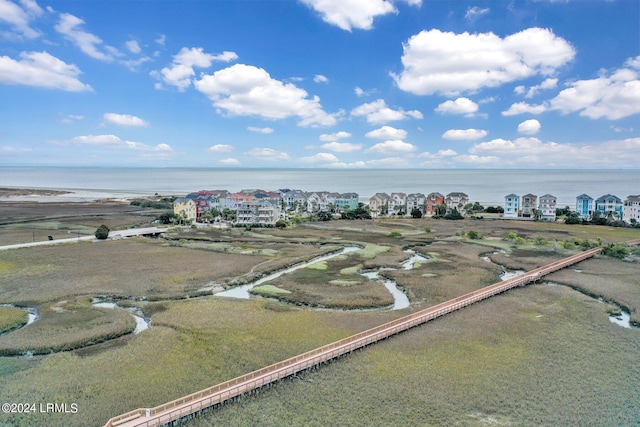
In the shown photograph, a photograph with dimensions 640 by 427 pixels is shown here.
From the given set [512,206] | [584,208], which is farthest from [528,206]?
[584,208]

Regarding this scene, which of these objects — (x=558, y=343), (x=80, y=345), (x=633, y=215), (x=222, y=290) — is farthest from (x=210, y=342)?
(x=633, y=215)

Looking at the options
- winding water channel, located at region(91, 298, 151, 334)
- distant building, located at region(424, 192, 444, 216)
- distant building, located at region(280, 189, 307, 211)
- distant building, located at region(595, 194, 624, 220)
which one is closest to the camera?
winding water channel, located at region(91, 298, 151, 334)

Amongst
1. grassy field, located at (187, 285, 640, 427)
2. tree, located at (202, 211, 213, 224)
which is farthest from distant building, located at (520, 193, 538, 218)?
grassy field, located at (187, 285, 640, 427)

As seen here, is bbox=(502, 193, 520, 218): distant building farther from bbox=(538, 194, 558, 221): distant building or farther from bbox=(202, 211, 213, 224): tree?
bbox=(202, 211, 213, 224): tree

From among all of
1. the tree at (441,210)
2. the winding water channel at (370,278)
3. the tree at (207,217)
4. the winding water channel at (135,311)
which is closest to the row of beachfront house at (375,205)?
the tree at (441,210)

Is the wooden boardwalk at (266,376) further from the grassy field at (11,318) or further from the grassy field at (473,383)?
the grassy field at (11,318)
